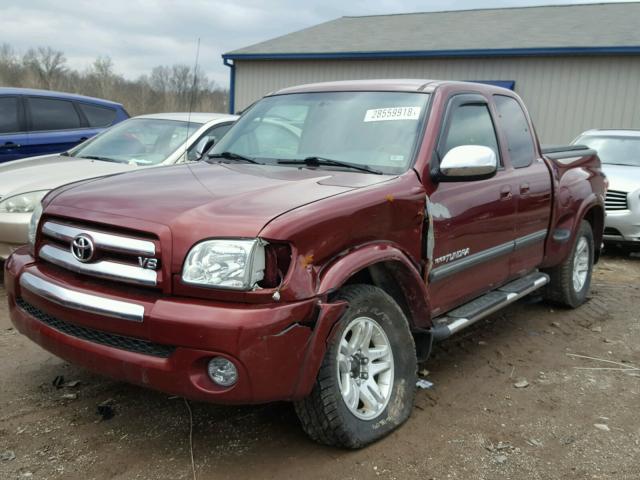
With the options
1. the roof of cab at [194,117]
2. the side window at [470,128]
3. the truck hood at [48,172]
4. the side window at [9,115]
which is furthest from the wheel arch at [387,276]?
the side window at [9,115]

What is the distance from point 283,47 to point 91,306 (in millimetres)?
18439

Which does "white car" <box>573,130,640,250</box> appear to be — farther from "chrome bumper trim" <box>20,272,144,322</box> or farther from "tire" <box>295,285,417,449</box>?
"chrome bumper trim" <box>20,272,144,322</box>

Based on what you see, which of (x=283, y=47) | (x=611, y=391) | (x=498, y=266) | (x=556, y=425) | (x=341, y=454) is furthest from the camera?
(x=283, y=47)

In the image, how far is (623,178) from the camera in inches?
328

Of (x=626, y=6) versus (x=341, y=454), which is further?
(x=626, y=6)

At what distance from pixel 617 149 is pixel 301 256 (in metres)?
8.24

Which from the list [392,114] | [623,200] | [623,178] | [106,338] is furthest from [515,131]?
[623,178]

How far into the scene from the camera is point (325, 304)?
8.65ft

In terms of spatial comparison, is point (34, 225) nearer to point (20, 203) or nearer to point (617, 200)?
point (20, 203)

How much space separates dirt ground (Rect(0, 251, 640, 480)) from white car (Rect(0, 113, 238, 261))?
1.27m

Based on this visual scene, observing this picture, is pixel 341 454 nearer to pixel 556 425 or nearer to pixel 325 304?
pixel 325 304

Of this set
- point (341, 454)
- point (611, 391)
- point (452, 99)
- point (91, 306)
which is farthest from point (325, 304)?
point (611, 391)

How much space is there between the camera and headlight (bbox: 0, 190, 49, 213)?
205 inches

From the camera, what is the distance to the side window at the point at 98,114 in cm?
866
